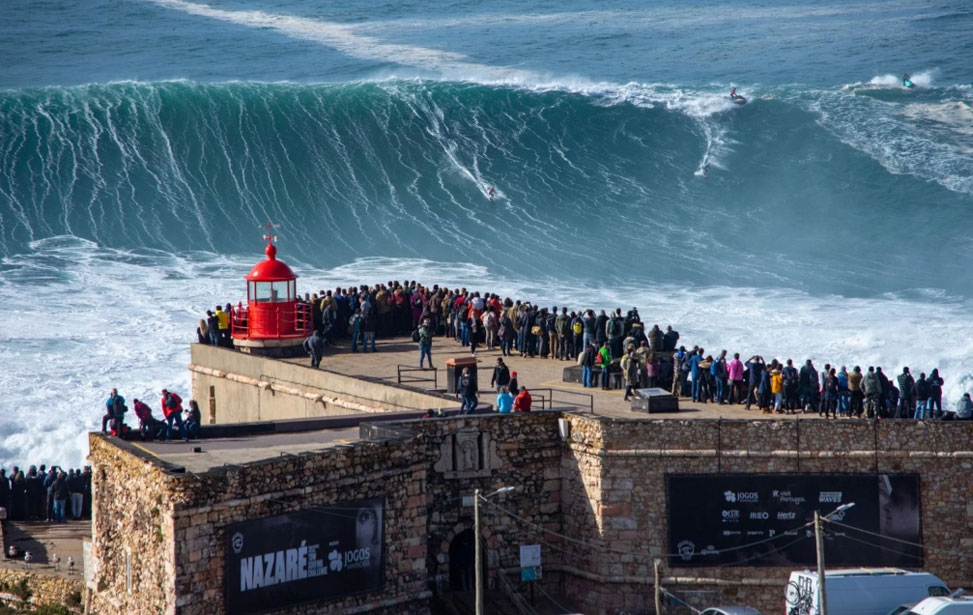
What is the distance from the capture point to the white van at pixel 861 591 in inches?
971

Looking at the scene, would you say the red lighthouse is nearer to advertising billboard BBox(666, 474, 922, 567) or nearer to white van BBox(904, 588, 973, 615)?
advertising billboard BBox(666, 474, 922, 567)

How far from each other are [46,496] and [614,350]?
1199 cm

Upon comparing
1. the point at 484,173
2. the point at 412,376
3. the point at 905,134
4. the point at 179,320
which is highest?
the point at 905,134

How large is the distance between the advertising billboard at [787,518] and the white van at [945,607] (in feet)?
9.51

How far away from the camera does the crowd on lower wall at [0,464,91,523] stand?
32344 mm

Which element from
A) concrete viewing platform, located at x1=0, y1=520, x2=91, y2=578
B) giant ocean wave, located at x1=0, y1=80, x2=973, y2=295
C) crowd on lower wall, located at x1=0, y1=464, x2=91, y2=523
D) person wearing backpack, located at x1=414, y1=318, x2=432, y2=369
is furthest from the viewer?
giant ocean wave, located at x1=0, y1=80, x2=973, y2=295

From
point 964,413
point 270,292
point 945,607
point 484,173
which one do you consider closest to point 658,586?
point 945,607

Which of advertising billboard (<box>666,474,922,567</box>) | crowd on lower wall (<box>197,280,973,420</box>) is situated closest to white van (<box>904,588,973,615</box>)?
advertising billboard (<box>666,474,922,567</box>)

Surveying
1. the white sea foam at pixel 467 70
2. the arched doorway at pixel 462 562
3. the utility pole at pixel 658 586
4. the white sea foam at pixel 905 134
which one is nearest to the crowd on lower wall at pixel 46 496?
the arched doorway at pixel 462 562

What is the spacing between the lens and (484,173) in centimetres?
6312

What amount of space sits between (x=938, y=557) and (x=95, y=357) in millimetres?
29145

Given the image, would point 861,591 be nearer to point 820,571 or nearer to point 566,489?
point 820,571

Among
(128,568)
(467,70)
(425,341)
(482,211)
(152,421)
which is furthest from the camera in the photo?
(467,70)

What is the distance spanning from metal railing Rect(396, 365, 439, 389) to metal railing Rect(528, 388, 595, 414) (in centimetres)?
217
